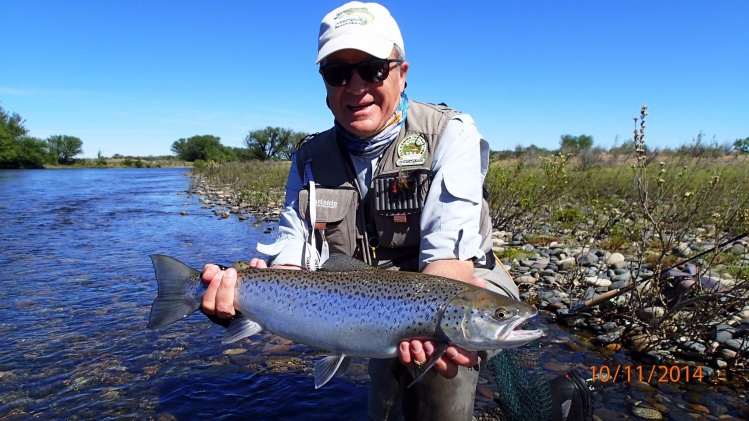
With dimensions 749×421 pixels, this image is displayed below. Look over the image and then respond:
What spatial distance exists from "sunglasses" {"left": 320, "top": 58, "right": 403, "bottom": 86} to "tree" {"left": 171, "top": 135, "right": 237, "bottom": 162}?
116 meters

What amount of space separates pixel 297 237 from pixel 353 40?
60.6 inches

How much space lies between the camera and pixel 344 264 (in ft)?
10.4

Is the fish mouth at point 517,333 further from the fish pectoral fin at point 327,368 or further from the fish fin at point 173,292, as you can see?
the fish fin at point 173,292

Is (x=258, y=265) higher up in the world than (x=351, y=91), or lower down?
lower down

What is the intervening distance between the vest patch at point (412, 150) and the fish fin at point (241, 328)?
147 centimetres

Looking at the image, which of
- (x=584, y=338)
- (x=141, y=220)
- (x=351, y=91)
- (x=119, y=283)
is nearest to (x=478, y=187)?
(x=351, y=91)

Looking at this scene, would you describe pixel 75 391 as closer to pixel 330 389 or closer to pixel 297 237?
pixel 330 389

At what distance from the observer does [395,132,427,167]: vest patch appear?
3373mm

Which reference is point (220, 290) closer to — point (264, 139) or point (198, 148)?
point (264, 139)

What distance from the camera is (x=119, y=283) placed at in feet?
30.7

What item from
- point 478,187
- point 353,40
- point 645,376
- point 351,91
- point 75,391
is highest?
point 353,40
